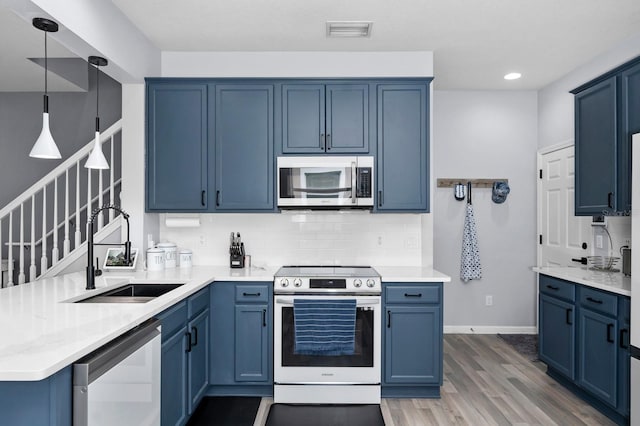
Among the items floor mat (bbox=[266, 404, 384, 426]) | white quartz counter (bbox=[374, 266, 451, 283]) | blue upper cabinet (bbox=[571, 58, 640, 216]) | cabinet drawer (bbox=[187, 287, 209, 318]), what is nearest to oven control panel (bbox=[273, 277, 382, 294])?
white quartz counter (bbox=[374, 266, 451, 283])

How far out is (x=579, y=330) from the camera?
3.13 m

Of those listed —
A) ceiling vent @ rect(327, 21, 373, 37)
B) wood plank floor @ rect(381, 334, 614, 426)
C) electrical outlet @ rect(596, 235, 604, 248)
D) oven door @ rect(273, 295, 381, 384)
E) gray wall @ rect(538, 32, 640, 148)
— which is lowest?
wood plank floor @ rect(381, 334, 614, 426)

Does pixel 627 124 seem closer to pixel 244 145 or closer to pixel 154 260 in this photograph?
pixel 244 145

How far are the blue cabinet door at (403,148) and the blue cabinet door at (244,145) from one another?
36.7 inches

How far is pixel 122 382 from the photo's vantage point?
172 cm

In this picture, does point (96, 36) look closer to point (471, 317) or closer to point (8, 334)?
point (8, 334)

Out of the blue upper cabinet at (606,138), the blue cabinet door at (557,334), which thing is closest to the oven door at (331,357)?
the blue cabinet door at (557,334)

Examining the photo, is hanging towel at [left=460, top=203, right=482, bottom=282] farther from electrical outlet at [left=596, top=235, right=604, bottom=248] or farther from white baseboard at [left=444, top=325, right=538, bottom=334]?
electrical outlet at [left=596, top=235, right=604, bottom=248]

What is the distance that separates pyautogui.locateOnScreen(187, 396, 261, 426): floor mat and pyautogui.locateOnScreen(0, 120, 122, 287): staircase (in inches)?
64.8

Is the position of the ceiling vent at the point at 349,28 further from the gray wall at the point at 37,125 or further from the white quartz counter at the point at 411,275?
the gray wall at the point at 37,125

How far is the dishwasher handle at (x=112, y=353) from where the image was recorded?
1451mm

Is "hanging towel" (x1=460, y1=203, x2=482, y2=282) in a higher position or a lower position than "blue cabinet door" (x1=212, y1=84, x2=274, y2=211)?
lower

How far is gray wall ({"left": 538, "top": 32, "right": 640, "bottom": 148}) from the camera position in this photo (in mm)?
3476

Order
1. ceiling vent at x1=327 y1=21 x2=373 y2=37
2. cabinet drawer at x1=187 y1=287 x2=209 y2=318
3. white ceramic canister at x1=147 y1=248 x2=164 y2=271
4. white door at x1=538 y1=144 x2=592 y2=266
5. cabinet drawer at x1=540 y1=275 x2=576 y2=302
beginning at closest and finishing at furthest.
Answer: cabinet drawer at x1=187 y1=287 x2=209 y2=318, ceiling vent at x1=327 y1=21 x2=373 y2=37, cabinet drawer at x1=540 y1=275 x2=576 y2=302, white ceramic canister at x1=147 y1=248 x2=164 y2=271, white door at x1=538 y1=144 x2=592 y2=266
